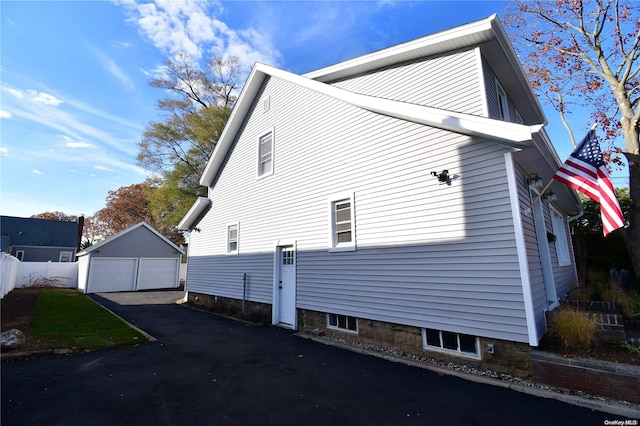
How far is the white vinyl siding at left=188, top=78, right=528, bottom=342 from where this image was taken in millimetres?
5004

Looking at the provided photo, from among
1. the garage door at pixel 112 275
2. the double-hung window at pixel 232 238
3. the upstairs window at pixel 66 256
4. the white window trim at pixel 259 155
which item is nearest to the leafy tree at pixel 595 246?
the white window trim at pixel 259 155

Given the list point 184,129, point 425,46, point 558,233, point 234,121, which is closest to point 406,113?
point 425,46

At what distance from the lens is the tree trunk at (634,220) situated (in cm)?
927

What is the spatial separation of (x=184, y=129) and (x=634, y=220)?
2485 centimetres

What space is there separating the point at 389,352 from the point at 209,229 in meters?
9.76

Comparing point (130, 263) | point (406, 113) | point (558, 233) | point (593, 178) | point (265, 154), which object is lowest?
point (130, 263)

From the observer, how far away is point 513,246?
4.74 m

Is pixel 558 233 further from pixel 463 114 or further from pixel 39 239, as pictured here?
pixel 39 239

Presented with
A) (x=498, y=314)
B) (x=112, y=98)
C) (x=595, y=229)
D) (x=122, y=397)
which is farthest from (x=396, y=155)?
(x=595, y=229)

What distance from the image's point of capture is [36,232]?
101 feet

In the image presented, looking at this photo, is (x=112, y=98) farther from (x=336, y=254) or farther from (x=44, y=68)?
(x=336, y=254)

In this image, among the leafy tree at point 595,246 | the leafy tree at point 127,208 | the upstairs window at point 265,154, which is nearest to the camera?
the upstairs window at point 265,154

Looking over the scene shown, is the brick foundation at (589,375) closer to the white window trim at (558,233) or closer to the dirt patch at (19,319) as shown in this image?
the white window trim at (558,233)

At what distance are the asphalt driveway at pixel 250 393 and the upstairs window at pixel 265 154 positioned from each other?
608 centimetres
